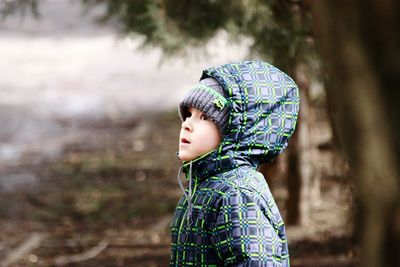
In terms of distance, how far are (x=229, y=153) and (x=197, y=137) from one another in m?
0.10

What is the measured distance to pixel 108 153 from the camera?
12188 mm

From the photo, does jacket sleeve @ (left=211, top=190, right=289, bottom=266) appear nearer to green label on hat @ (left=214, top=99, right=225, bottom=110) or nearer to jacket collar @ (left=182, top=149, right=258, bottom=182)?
jacket collar @ (left=182, top=149, right=258, bottom=182)

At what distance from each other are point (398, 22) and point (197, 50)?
5410 mm

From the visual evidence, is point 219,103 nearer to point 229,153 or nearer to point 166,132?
point 229,153

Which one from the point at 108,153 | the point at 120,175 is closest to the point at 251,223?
the point at 120,175

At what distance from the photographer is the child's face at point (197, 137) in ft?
8.04

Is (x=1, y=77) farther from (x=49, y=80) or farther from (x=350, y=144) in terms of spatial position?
(x=350, y=144)

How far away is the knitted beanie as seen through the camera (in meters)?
2.43

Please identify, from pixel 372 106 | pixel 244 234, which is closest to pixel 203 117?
pixel 244 234

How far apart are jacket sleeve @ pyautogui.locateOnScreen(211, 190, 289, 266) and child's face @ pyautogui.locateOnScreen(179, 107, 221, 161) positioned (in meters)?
0.18

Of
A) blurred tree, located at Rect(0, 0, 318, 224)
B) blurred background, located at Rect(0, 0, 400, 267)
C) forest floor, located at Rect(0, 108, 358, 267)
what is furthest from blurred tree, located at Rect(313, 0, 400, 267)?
forest floor, located at Rect(0, 108, 358, 267)

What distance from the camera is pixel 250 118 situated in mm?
2414

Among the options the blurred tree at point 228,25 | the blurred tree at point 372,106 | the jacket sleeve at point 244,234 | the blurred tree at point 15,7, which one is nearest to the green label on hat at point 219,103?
the jacket sleeve at point 244,234

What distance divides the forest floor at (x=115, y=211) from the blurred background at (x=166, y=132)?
20 mm
